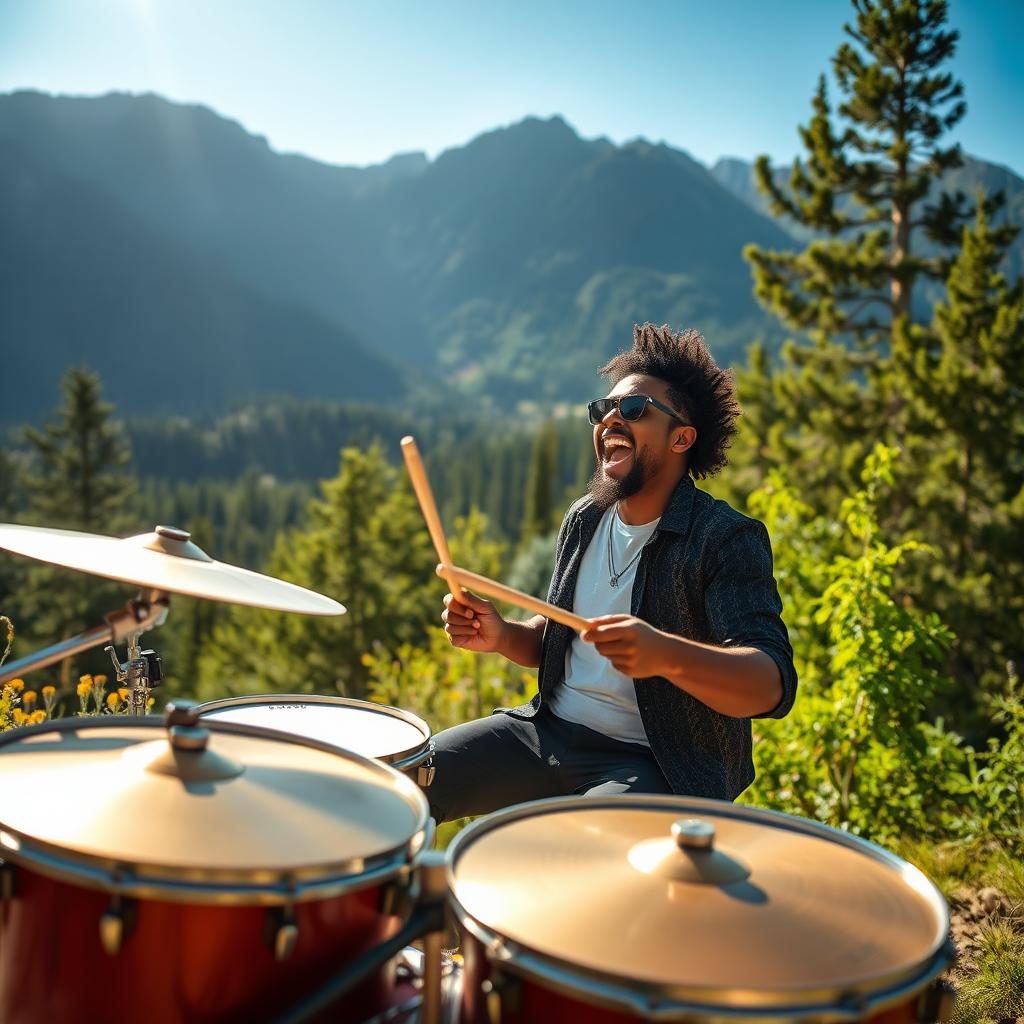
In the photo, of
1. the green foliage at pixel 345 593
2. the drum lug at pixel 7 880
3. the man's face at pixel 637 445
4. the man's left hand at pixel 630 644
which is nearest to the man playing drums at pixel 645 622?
the man's face at pixel 637 445

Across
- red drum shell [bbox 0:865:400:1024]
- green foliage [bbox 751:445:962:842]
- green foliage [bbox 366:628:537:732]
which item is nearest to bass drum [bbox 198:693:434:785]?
red drum shell [bbox 0:865:400:1024]

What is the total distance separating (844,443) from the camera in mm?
17188

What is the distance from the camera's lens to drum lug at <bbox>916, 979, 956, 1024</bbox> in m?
1.41

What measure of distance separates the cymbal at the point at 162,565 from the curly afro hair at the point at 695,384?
1486 millimetres

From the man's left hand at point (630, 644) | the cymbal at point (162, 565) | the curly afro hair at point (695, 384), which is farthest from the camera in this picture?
the curly afro hair at point (695, 384)

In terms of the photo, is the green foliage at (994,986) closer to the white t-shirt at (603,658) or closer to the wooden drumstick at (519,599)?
the white t-shirt at (603,658)

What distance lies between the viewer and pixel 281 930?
1394 mm

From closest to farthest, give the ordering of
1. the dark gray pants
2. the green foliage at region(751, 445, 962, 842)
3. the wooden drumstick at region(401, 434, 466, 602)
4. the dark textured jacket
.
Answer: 1. the wooden drumstick at region(401, 434, 466, 602)
2. the dark textured jacket
3. the dark gray pants
4. the green foliage at region(751, 445, 962, 842)

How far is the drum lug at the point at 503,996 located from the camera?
1.34 m

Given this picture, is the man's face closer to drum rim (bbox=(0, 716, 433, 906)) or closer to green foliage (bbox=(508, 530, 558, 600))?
drum rim (bbox=(0, 716, 433, 906))

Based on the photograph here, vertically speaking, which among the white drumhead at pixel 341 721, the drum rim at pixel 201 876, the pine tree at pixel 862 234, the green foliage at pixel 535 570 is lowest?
the green foliage at pixel 535 570

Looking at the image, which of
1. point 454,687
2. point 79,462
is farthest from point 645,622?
point 79,462

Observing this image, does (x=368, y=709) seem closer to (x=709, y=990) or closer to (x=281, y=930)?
(x=281, y=930)

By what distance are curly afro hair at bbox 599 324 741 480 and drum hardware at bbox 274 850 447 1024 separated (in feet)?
5.87
